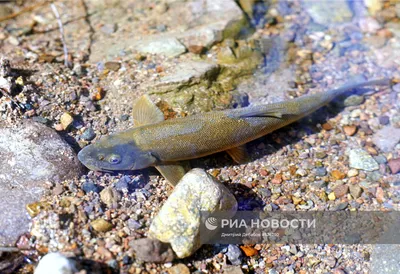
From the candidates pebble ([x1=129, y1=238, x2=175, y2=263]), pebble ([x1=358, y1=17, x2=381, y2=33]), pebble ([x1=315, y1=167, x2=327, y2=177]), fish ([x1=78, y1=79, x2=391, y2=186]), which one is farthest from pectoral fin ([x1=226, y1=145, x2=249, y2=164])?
pebble ([x1=358, y1=17, x2=381, y2=33])

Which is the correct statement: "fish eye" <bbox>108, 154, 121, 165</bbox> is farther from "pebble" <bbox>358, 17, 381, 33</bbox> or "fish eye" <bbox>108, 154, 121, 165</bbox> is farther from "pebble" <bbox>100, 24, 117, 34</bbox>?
"pebble" <bbox>358, 17, 381, 33</bbox>

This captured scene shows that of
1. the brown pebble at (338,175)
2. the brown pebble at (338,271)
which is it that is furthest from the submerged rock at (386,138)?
the brown pebble at (338,271)

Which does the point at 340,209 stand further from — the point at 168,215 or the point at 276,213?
the point at 168,215

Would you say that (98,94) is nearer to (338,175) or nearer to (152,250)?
(152,250)

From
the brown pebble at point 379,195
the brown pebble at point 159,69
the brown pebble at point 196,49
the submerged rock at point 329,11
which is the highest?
the brown pebble at point 159,69

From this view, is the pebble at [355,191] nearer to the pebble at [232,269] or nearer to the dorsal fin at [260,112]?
the dorsal fin at [260,112]

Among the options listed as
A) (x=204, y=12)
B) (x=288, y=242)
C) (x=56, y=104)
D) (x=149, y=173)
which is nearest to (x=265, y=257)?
(x=288, y=242)
